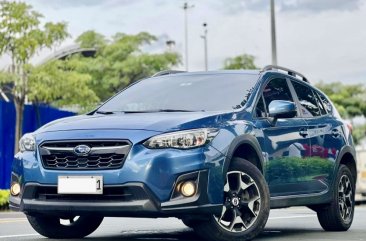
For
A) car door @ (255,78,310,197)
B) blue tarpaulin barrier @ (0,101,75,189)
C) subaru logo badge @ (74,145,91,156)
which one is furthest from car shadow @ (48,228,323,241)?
blue tarpaulin barrier @ (0,101,75,189)

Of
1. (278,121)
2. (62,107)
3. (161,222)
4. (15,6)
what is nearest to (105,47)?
(62,107)

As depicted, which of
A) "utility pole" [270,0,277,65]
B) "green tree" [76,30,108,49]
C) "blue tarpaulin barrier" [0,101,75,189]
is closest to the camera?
"blue tarpaulin barrier" [0,101,75,189]

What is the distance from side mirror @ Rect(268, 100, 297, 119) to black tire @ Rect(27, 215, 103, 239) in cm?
187

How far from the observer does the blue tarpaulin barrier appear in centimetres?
2066

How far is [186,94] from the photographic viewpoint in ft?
27.5

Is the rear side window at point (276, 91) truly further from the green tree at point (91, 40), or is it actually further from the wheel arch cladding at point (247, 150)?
the green tree at point (91, 40)

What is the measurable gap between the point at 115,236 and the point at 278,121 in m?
1.98

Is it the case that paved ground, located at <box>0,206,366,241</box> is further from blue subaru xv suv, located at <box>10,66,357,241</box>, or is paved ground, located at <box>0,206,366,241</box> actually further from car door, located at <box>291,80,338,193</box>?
car door, located at <box>291,80,338,193</box>

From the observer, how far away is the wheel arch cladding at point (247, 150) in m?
7.36

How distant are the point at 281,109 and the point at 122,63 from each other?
36731 mm

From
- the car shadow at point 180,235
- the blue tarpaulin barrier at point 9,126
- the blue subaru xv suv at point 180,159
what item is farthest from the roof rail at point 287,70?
the blue tarpaulin barrier at point 9,126

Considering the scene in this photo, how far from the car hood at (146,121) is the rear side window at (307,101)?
1994 mm

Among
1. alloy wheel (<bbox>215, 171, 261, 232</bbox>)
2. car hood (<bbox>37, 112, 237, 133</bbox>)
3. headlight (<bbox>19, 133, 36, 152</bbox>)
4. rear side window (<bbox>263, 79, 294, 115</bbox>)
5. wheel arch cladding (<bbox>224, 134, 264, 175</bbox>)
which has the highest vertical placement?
rear side window (<bbox>263, 79, 294, 115</bbox>)

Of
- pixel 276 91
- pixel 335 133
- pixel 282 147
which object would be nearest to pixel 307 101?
pixel 335 133
